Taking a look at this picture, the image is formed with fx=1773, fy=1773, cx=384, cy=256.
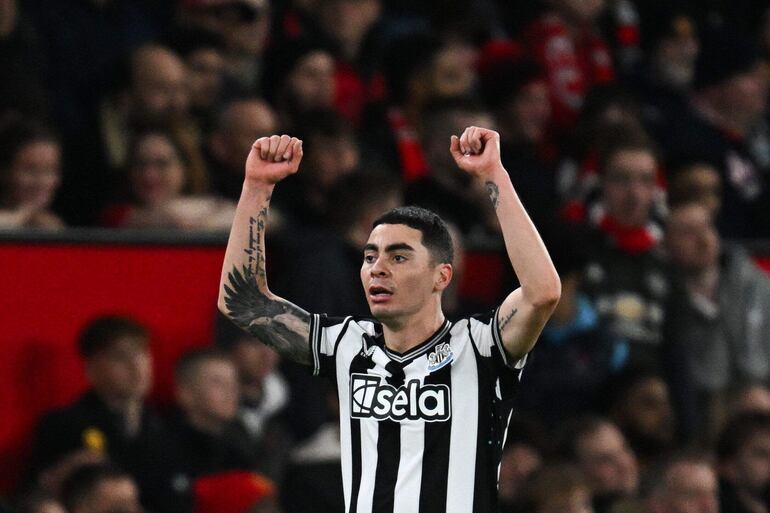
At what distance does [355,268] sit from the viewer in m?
9.07

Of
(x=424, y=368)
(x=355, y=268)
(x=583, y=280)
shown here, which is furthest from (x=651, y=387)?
(x=424, y=368)

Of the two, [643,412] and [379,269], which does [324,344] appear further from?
[643,412]

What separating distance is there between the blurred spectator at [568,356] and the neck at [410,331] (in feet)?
11.5

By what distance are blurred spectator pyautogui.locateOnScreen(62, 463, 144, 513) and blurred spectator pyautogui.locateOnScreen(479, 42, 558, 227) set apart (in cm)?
367

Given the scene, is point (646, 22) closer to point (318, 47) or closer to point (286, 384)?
point (318, 47)

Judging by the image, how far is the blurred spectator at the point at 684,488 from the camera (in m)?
9.38

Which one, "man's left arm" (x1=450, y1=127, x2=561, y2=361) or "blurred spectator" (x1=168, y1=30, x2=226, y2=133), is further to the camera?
"blurred spectator" (x1=168, y1=30, x2=226, y2=133)

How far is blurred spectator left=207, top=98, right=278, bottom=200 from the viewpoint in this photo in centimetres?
968

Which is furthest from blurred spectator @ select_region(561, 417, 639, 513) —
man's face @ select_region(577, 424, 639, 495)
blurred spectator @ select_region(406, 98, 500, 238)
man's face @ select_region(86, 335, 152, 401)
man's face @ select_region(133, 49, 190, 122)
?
man's face @ select_region(133, 49, 190, 122)

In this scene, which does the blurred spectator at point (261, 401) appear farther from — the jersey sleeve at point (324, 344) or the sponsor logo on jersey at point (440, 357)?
the sponsor logo on jersey at point (440, 357)

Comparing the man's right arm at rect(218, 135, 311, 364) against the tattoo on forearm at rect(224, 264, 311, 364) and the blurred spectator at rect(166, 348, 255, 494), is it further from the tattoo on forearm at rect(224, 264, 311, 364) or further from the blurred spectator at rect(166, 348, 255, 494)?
the blurred spectator at rect(166, 348, 255, 494)

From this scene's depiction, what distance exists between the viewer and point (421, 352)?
6.13 meters

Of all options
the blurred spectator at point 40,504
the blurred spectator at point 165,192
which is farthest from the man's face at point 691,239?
the blurred spectator at point 40,504

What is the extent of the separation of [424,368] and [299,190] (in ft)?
12.1
